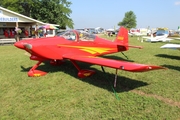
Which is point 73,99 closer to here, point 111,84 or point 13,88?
point 111,84

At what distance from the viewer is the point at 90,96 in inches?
177

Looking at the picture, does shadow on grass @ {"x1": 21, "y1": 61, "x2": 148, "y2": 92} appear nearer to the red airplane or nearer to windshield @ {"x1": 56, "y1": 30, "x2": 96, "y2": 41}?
the red airplane

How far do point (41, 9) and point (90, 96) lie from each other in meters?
41.5

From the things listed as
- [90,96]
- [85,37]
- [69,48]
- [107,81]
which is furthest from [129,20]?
[90,96]

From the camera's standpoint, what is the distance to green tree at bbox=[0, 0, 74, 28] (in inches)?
1622

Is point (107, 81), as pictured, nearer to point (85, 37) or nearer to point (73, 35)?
point (85, 37)

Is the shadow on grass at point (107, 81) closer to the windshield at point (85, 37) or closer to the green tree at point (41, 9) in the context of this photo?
the windshield at point (85, 37)

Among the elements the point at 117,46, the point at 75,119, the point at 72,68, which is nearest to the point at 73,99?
the point at 75,119

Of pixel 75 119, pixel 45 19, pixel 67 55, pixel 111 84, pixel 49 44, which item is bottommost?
pixel 75 119

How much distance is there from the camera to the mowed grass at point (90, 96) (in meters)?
3.67

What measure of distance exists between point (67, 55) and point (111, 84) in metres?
2.13

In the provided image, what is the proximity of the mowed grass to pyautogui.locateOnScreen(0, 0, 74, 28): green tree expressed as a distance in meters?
37.6

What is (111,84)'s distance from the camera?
5.30 metres

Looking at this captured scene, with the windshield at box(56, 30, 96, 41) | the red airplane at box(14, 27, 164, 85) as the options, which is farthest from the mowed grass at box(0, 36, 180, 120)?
the windshield at box(56, 30, 96, 41)
